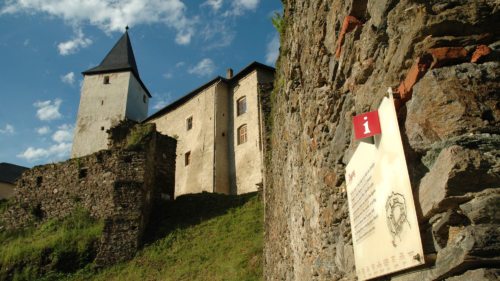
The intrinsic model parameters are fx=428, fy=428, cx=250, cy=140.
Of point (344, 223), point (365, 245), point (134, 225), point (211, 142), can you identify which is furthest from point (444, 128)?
point (211, 142)

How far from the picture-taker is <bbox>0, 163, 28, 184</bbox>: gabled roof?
34.4m

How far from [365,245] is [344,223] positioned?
53 centimetres

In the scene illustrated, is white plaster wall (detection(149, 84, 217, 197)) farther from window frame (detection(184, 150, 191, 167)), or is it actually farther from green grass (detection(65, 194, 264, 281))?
green grass (detection(65, 194, 264, 281))

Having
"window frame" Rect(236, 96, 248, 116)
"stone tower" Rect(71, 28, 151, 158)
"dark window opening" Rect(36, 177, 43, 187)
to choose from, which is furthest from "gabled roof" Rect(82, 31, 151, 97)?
"dark window opening" Rect(36, 177, 43, 187)

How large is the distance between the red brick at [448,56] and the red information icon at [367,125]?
400mm

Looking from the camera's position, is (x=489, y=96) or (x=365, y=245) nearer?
(x=489, y=96)

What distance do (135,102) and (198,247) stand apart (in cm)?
2408

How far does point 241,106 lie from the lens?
25.6 meters

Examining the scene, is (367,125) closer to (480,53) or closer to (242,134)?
(480,53)

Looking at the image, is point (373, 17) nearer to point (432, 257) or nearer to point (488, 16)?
point (488, 16)

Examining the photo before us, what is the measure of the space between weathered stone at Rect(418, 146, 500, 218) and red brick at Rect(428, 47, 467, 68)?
40 cm

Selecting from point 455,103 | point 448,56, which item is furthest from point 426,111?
point 448,56

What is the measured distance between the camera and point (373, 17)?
230 centimetres

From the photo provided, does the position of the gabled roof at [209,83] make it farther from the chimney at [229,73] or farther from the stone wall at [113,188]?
the stone wall at [113,188]
